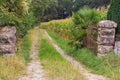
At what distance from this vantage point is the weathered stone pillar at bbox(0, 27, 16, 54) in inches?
576

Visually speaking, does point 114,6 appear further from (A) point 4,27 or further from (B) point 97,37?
(A) point 4,27

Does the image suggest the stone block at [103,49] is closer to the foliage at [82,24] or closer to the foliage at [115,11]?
the foliage at [115,11]

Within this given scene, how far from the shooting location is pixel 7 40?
14.8 metres

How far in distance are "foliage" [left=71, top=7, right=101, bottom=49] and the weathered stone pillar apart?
16.1 ft

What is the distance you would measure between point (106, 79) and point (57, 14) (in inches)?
3055

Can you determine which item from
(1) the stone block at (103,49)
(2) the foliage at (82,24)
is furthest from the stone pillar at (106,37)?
(2) the foliage at (82,24)

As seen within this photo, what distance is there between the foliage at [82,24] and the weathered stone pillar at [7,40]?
491 centimetres

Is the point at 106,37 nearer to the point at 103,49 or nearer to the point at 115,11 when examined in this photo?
the point at 103,49

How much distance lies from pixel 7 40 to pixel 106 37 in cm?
459

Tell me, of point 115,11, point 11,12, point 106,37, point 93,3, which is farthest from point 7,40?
point 93,3

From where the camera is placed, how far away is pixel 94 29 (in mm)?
16125

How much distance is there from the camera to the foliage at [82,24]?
1864cm

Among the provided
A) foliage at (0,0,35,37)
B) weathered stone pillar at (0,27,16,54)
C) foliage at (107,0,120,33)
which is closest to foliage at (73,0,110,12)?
foliage at (0,0,35,37)

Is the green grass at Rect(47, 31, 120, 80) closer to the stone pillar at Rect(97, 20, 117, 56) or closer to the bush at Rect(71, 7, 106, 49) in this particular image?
the stone pillar at Rect(97, 20, 117, 56)
